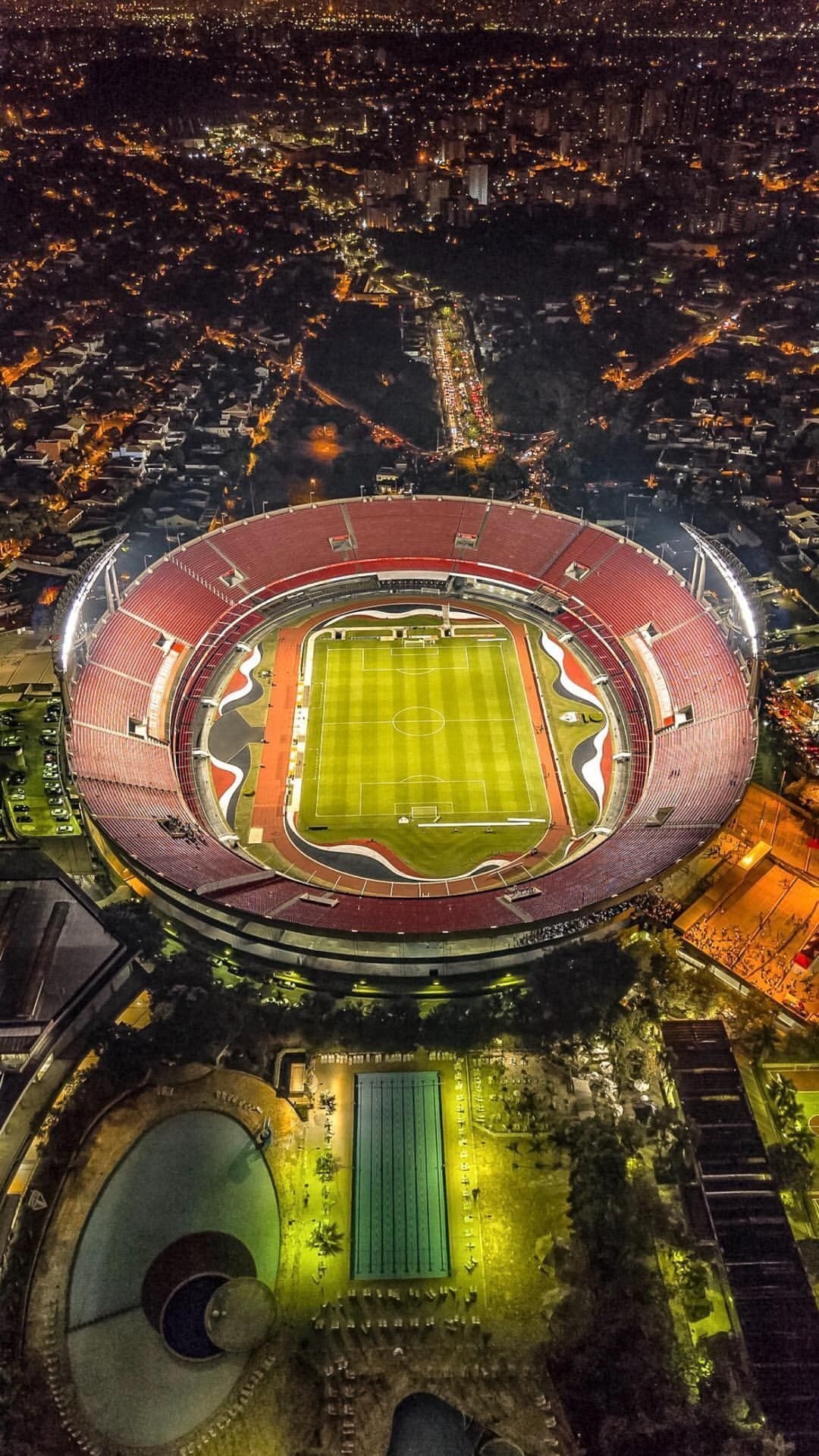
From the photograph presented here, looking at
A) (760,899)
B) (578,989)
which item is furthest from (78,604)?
(760,899)

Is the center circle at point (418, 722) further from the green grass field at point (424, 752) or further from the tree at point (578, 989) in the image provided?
the tree at point (578, 989)

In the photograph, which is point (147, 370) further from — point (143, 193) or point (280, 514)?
point (143, 193)

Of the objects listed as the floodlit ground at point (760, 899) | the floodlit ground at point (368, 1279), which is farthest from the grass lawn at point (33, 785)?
the floodlit ground at point (760, 899)

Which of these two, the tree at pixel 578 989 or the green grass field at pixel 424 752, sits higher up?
the green grass field at pixel 424 752

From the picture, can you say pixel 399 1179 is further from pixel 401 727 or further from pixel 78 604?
pixel 78 604

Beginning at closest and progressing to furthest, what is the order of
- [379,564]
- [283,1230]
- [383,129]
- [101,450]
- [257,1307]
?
[257,1307]
[283,1230]
[379,564]
[101,450]
[383,129]

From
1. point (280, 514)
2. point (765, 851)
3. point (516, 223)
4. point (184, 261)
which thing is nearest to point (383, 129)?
point (516, 223)

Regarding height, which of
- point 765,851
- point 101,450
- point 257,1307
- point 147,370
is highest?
point 147,370
